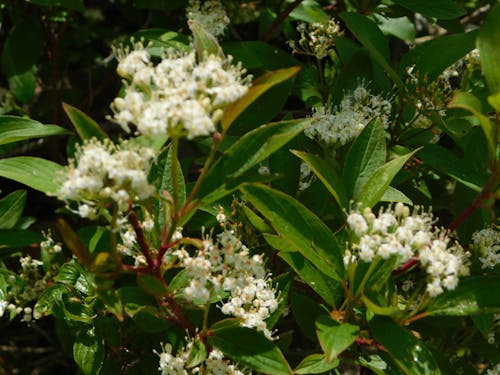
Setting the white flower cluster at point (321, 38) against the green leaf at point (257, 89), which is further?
the white flower cluster at point (321, 38)

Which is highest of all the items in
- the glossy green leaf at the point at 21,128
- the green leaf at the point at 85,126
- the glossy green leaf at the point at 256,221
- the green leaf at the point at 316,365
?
the green leaf at the point at 85,126

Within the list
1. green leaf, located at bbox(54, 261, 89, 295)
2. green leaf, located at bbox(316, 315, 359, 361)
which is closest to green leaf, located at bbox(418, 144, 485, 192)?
green leaf, located at bbox(316, 315, 359, 361)

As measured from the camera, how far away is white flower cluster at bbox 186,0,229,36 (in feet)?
9.78

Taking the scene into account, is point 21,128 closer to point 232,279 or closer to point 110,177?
point 110,177

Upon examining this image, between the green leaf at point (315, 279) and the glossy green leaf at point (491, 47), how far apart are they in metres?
0.78

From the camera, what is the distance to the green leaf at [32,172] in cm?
187

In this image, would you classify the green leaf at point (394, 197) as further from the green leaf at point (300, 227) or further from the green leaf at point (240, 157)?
the green leaf at point (240, 157)

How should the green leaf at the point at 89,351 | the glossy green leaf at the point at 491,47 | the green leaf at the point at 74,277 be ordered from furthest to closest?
the green leaf at the point at 74,277, the green leaf at the point at 89,351, the glossy green leaf at the point at 491,47

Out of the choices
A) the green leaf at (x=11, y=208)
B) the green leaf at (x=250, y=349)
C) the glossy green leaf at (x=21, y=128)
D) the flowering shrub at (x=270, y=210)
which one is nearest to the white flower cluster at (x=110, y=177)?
the flowering shrub at (x=270, y=210)

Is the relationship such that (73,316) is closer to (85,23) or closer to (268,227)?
(268,227)

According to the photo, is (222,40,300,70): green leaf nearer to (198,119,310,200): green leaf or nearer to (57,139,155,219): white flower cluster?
(198,119,310,200): green leaf

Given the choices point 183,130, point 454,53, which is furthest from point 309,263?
point 454,53

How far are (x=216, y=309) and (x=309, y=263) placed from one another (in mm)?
438

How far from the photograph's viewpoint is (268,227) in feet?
7.14
